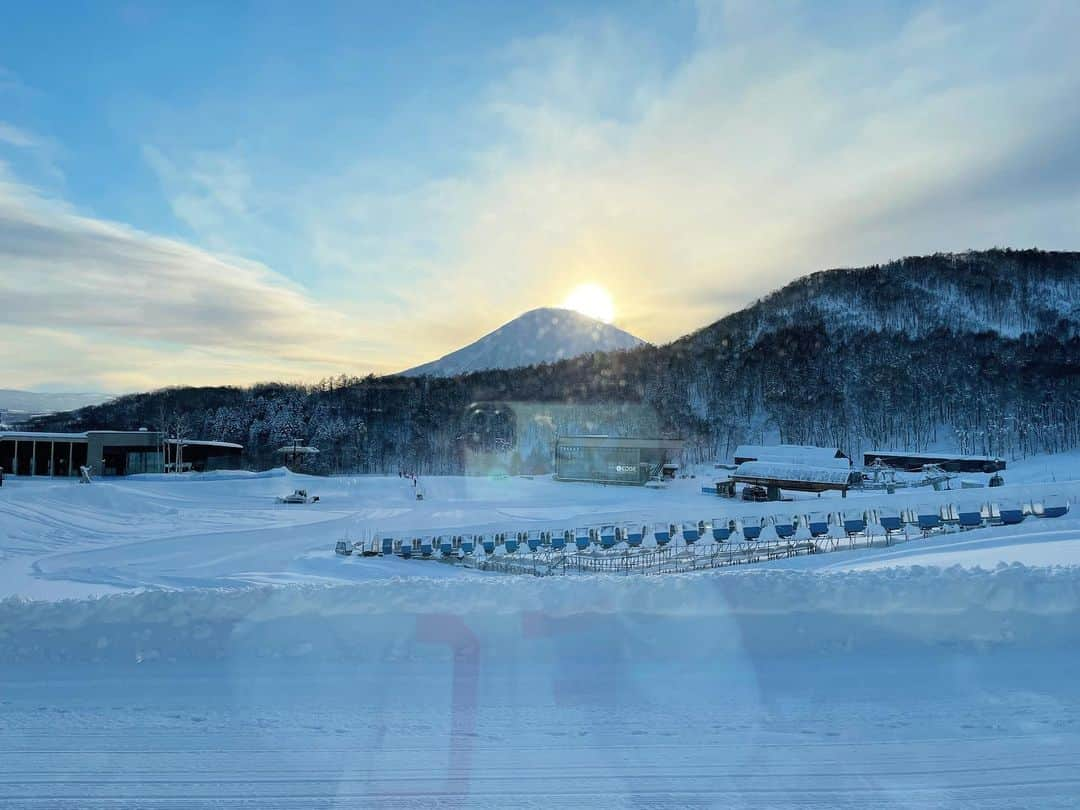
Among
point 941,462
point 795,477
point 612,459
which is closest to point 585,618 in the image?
point 795,477

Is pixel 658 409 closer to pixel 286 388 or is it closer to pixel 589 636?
pixel 286 388

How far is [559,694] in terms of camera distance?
5.57 metres

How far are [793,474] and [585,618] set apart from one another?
3696 centimetres

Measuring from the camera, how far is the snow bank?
21.0 feet

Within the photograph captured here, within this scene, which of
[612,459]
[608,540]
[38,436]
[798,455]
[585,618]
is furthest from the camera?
[798,455]

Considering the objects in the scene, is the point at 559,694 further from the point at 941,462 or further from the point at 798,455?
the point at 941,462

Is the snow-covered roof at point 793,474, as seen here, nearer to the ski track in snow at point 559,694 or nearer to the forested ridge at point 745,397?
the forested ridge at point 745,397

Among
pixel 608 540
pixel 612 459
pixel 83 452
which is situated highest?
pixel 83 452

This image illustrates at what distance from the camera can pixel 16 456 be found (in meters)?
44.4

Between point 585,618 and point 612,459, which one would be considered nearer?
point 585,618

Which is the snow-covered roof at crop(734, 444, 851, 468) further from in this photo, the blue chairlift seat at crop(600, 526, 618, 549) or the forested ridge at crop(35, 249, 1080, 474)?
the blue chairlift seat at crop(600, 526, 618, 549)

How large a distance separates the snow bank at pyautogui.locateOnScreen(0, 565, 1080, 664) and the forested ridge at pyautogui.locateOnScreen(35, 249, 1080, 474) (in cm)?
5845

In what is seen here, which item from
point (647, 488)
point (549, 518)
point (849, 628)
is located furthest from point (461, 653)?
point (647, 488)

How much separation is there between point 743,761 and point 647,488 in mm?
38425
